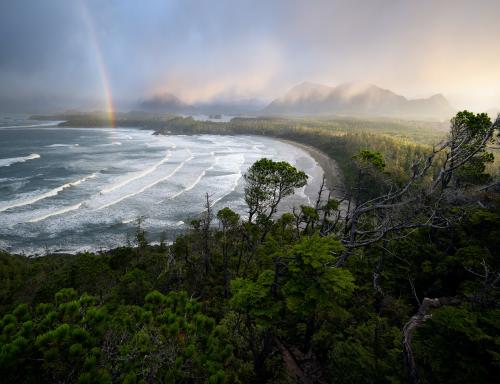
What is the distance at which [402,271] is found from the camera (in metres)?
14.6

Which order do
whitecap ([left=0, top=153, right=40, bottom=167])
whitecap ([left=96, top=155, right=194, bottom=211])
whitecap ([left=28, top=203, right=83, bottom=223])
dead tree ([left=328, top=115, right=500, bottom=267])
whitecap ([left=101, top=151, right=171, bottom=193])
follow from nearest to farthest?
1. dead tree ([left=328, top=115, right=500, bottom=267])
2. whitecap ([left=28, top=203, right=83, bottom=223])
3. whitecap ([left=96, top=155, right=194, bottom=211])
4. whitecap ([left=101, top=151, right=171, bottom=193])
5. whitecap ([left=0, top=153, right=40, bottom=167])

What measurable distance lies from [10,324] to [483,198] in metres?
23.5

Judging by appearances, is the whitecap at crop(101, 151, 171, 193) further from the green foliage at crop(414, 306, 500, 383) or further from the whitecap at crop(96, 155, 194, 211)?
the green foliage at crop(414, 306, 500, 383)

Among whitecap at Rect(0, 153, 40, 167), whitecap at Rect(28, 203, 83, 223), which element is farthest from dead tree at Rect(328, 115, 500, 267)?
whitecap at Rect(0, 153, 40, 167)

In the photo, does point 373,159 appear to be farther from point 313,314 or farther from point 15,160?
point 15,160

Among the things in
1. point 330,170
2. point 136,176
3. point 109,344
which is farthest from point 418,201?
point 330,170

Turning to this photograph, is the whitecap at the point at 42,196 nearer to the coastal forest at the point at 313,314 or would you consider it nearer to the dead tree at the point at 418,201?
the coastal forest at the point at 313,314

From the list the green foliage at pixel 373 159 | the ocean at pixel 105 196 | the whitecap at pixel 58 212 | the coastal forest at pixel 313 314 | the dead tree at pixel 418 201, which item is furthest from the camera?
the whitecap at pixel 58 212

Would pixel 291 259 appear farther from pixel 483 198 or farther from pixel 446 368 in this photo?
pixel 483 198

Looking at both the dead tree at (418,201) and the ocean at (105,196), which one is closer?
the dead tree at (418,201)

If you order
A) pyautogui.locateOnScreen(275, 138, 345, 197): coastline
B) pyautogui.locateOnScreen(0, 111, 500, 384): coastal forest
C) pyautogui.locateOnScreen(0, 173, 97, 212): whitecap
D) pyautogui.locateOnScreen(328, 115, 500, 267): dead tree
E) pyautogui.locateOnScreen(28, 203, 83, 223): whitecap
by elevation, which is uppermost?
pyautogui.locateOnScreen(328, 115, 500, 267): dead tree

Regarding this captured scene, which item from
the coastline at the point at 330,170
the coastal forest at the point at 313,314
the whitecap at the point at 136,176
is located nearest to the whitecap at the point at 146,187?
the whitecap at the point at 136,176

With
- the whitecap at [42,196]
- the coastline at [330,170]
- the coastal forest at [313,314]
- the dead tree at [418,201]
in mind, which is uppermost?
the dead tree at [418,201]

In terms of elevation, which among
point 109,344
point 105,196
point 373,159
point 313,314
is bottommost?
A: point 105,196
